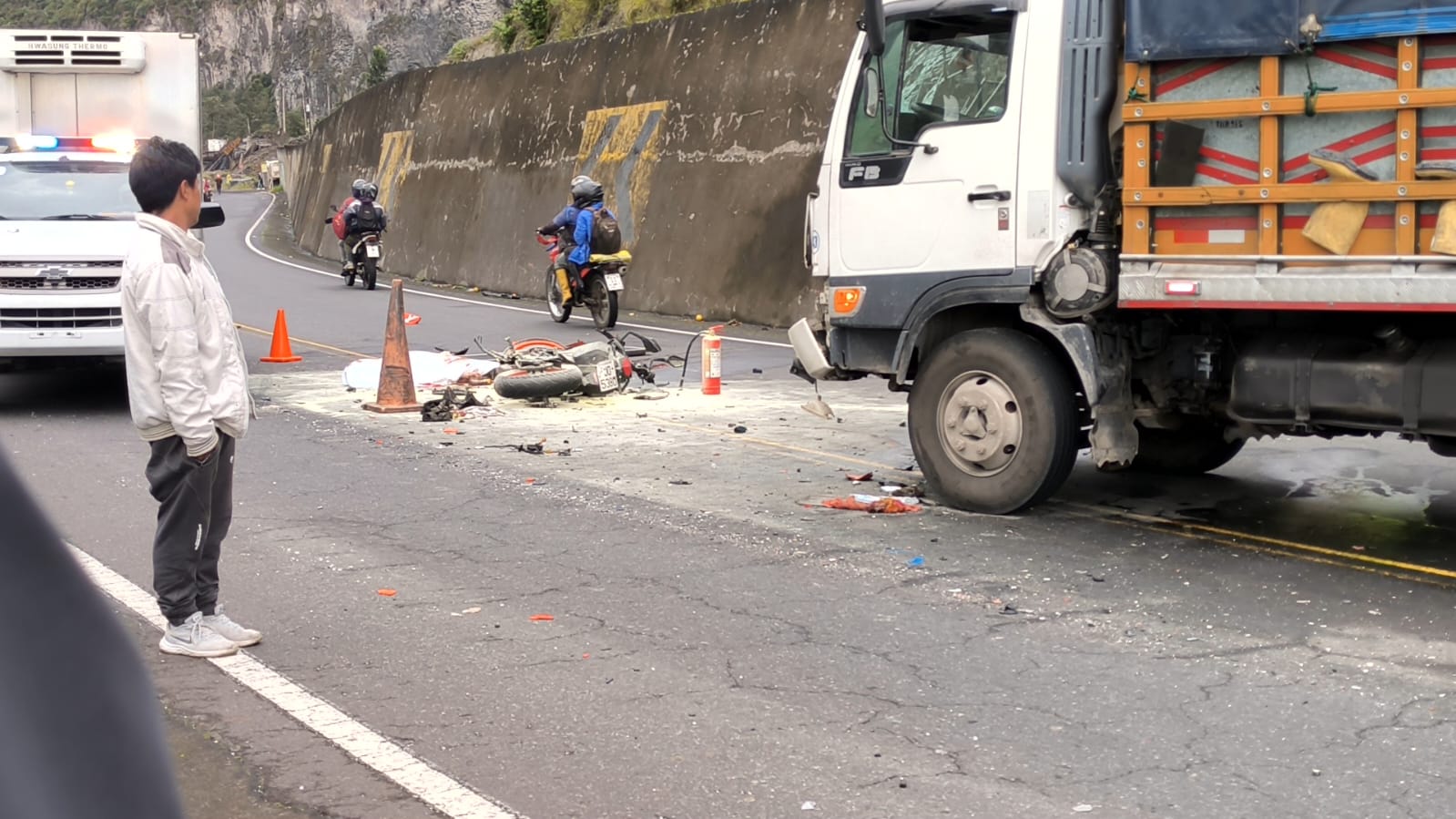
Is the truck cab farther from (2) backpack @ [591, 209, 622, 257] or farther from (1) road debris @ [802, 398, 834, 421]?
(2) backpack @ [591, 209, 622, 257]

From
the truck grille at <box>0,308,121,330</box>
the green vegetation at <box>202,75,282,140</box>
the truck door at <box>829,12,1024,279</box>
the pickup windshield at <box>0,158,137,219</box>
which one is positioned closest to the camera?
the truck door at <box>829,12,1024,279</box>

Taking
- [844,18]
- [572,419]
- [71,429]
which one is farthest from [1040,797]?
[844,18]

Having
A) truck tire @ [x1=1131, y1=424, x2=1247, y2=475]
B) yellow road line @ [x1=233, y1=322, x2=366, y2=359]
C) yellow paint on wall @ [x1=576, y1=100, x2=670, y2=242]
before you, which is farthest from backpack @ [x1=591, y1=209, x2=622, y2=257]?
truck tire @ [x1=1131, y1=424, x2=1247, y2=475]

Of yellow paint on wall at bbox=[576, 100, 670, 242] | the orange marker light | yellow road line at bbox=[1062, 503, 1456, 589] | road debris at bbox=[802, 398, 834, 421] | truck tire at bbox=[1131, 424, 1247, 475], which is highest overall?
yellow paint on wall at bbox=[576, 100, 670, 242]

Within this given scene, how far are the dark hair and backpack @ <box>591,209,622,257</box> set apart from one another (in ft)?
44.7

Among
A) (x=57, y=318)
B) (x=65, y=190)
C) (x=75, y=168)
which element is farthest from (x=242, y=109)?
(x=57, y=318)

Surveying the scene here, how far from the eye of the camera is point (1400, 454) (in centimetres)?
992

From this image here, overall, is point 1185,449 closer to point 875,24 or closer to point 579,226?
point 875,24

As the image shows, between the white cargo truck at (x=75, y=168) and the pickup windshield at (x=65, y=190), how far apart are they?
0.04 ft

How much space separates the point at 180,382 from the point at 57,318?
695 cm

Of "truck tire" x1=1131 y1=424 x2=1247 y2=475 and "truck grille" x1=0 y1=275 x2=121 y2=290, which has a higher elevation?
"truck grille" x1=0 y1=275 x2=121 y2=290

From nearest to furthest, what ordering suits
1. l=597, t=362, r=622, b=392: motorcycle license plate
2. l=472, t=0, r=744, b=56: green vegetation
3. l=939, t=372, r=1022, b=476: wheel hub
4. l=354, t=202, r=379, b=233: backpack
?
l=939, t=372, r=1022, b=476: wheel hub < l=597, t=362, r=622, b=392: motorcycle license plate < l=472, t=0, r=744, b=56: green vegetation < l=354, t=202, r=379, b=233: backpack

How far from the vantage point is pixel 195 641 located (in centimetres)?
582

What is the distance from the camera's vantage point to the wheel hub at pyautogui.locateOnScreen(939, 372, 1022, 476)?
8.02 metres
